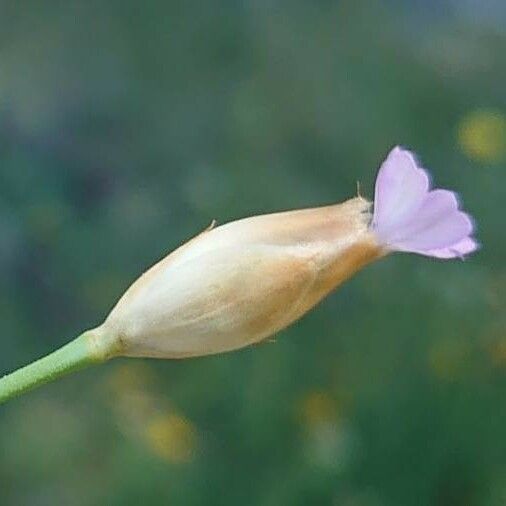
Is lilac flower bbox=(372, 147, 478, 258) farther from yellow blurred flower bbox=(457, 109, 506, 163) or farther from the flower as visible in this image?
yellow blurred flower bbox=(457, 109, 506, 163)

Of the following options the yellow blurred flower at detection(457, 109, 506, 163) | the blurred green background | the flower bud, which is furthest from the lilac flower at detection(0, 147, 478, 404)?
the yellow blurred flower at detection(457, 109, 506, 163)

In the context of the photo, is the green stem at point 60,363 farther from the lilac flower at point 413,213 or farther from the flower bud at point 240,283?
the lilac flower at point 413,213

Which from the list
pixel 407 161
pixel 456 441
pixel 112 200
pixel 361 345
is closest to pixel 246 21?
pixel 112 200

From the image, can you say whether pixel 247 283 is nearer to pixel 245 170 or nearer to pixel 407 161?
pixel 407 161

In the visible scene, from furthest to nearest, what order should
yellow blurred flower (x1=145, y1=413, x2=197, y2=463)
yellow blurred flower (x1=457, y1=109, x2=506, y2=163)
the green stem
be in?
yellow blurred flower (x1=457, y1=109, x2=506, y2=163) → yellow blurred flower (x1=145, y1=413, x2=197, y2=463) → the green stem

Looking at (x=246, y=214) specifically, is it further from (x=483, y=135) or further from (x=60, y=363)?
(x=60, y=363)

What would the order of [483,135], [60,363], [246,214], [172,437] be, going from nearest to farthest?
1. [60,363]
2. [172,437]
3. [246,214]
4. [483,135]

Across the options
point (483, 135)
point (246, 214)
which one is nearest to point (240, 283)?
point (246, 214)

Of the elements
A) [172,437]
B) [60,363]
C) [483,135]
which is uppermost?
[483,135]
